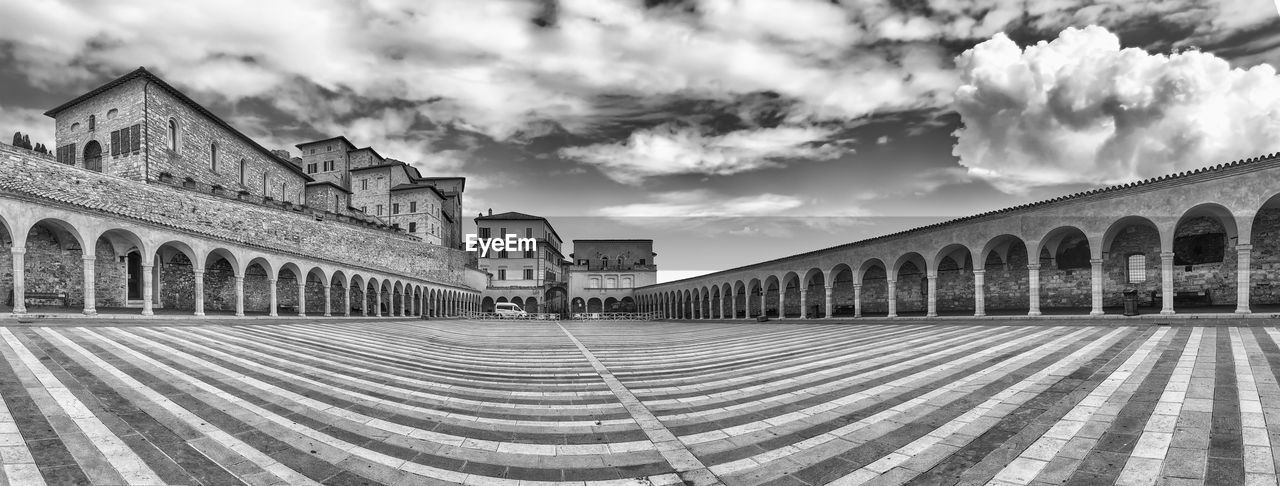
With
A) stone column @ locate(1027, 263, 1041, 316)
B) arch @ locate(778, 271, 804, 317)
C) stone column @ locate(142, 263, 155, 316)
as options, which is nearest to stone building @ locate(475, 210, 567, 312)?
arch @ locate(778, 271, 804, 317)

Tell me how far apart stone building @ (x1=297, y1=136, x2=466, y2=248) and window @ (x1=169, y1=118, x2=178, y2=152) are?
24.9 m

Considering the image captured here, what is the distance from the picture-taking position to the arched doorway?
29.5 m

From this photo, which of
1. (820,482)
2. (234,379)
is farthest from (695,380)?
(234,379)

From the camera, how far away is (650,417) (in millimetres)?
6184

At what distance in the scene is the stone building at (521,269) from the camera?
2489 inches

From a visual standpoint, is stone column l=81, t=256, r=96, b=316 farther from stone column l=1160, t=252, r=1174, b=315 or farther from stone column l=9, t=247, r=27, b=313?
stone column l=1160, t=252, r=1174, b=315

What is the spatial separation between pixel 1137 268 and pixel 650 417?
2233 centimetres

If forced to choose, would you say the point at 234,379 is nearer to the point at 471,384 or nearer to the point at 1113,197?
the point at 471,384

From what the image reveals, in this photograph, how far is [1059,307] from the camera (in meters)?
20.9

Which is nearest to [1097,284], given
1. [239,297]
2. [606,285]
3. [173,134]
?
[239,297]

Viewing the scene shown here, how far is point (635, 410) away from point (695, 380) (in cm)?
232

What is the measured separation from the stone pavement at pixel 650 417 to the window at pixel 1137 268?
10678 mm

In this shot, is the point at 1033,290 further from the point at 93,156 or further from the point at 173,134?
the point at 93,156

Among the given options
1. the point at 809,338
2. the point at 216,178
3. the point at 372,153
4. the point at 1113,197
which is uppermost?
the point at 372,153
